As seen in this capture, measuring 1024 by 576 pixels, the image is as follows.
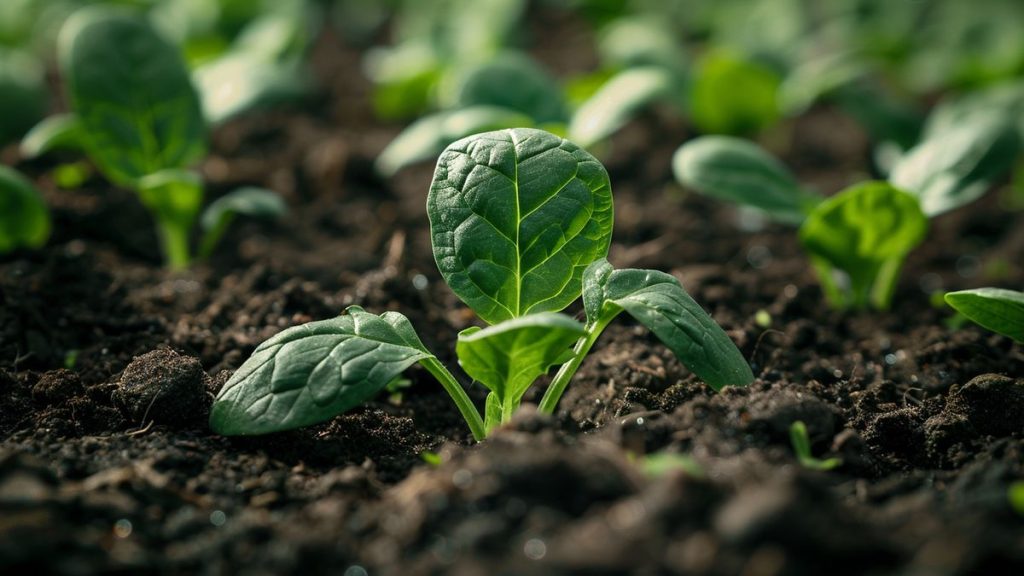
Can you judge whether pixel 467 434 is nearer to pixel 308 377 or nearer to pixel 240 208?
pixel 308 377

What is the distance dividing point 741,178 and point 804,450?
106cm

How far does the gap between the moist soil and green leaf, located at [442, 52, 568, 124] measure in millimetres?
482

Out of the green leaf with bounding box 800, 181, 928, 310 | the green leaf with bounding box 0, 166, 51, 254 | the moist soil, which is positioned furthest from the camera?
the green leaf with bounding box 0, 166, 51, 254

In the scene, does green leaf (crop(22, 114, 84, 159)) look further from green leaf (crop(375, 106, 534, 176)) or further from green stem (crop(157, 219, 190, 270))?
green leaf (crop(375, 106, 534, 176))

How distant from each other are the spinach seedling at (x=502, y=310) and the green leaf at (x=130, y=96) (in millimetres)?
1226

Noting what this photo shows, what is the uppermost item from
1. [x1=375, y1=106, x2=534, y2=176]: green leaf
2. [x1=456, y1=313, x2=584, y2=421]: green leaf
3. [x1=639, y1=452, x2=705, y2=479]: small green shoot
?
[x1=375, y1=106, x2=534, y2=176]: green leaf

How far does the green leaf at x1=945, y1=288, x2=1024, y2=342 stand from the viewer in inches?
73.7

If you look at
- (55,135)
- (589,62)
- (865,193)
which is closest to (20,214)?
(55,135)

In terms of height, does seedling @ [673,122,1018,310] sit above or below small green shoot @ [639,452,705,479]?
below

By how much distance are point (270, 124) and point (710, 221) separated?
2011 mm

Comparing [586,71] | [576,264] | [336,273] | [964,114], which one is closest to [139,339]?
[336,273]

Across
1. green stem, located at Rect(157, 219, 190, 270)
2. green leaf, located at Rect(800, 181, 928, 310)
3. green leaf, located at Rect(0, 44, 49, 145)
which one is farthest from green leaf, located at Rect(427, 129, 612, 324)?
green leaf, located at Rect(0, 44, 49, 145)

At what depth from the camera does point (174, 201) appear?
8.98 feet

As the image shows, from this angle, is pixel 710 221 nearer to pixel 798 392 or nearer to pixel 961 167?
pixel 961 167
